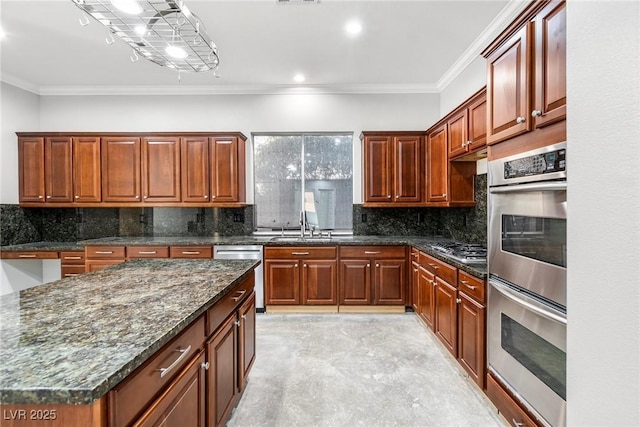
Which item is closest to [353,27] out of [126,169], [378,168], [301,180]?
[378,168]

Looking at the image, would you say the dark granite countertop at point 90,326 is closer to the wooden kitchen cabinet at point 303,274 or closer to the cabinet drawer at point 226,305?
the cabinet drawer at point 226,305

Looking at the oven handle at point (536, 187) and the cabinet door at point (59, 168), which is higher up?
the cabinet door at point (59, 168)

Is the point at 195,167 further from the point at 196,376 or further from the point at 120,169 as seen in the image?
the point at 196,376

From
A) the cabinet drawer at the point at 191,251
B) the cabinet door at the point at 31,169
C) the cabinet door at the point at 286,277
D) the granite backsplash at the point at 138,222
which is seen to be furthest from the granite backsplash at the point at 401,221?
the cabinet door at the point at 31,169

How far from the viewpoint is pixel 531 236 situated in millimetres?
1572

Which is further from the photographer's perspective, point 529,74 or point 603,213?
point 529,74

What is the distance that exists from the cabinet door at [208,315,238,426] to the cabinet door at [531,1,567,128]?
2000 mm

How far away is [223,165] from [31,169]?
8.38ft

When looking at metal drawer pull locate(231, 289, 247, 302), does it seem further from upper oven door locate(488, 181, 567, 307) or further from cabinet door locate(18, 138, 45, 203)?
cabinet door locate(18, 138, 45, 203)

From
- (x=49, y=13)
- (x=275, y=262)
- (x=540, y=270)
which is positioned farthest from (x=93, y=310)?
(x=49, y=13)

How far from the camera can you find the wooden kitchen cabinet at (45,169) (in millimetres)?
3898

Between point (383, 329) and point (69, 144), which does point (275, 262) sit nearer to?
point (383, 329)

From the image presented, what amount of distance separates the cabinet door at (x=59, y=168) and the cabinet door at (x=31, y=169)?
0.22ft

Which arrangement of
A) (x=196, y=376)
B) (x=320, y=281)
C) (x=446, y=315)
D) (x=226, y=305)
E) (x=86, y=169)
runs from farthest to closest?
(x=86, y=169)
(x=320, y=281)
(x=446, y=315)
(x=226, y=305)
(x=196, y=376)
